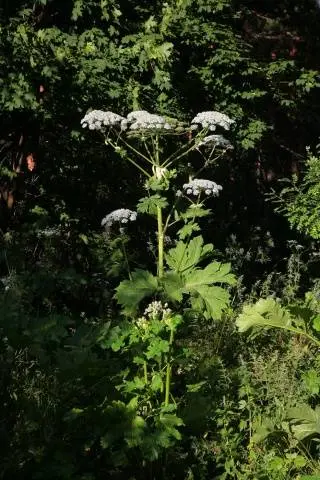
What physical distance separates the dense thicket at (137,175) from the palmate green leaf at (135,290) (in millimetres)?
330

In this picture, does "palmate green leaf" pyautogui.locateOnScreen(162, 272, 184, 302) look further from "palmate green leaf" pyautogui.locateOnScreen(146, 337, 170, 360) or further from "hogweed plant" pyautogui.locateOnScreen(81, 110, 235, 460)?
"palmate green leaf" pyautogui.locateOnScreen(146, 337, 170, 360)

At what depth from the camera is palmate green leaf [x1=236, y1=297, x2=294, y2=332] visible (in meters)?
3.79

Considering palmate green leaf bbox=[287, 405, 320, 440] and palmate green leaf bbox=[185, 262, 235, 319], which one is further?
palmate green leaf bbox=[185, 262, 235, 319]

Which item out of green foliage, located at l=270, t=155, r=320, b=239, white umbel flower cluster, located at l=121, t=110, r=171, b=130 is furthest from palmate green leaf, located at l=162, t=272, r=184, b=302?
green foliage, located at l=270, t=155, r=320, b=239

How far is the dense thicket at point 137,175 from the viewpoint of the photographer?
339cm

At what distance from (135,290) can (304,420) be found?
1235 mm

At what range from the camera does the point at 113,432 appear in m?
2.75

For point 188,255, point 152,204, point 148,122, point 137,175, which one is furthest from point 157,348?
point 137,175

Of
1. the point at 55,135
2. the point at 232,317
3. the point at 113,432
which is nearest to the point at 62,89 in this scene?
the point at 55,135

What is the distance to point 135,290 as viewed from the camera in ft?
12.2

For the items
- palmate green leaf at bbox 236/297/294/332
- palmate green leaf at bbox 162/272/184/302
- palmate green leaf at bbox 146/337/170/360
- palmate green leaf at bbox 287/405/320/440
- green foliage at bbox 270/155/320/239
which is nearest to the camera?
palmate green leaf at bbox 146/337/170/360

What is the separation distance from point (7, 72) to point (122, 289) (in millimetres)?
2787

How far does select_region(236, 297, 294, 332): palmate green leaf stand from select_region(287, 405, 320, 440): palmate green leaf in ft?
2.14

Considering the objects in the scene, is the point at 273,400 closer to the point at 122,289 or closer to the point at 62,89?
the point at 122,289
